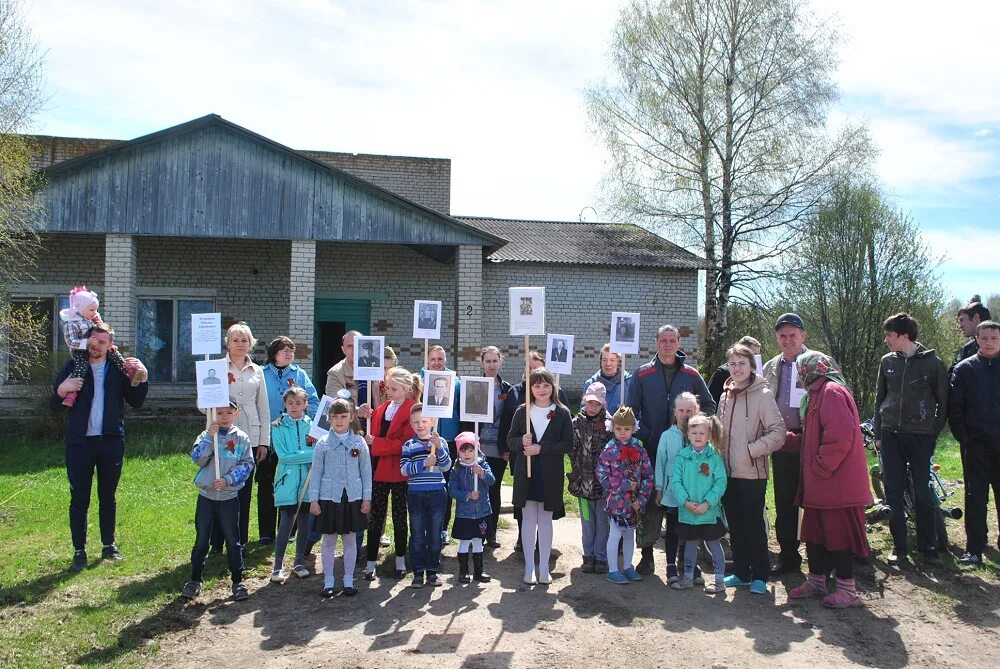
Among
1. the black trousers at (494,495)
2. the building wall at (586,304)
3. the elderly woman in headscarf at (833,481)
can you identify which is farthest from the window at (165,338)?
the elderly woman in headscarf at (833,481)

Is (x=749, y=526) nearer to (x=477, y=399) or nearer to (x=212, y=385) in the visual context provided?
(x=477, y=399)

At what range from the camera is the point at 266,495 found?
694cm

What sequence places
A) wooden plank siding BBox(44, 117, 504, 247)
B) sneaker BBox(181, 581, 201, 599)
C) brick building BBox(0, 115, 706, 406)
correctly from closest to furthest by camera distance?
sneaker BBox(181, 581, 201, 599)
wooden plank siding BBox(44, 117, 504, 247)
brick building BBox(0, 115, 706, 406)

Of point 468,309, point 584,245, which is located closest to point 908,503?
point 468,309

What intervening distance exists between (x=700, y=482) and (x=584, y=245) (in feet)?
47.5

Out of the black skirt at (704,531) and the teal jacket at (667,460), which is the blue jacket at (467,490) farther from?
the black skirt at (704,531)

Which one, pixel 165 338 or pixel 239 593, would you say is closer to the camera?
pixel 239 593

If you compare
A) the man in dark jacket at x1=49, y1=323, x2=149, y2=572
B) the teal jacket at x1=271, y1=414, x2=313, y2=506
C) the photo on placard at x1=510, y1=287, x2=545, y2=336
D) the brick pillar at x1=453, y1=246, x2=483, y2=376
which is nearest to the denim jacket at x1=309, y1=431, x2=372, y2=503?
the teal jacket at x1=271, y1=414, x2=313, y2=506

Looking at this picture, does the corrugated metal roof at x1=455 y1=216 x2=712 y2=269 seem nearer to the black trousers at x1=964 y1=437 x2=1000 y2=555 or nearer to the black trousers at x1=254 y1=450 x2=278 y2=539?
the black trousers at x1=254 y1=450 x2=278 y2=539

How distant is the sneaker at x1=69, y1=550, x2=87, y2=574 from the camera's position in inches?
237

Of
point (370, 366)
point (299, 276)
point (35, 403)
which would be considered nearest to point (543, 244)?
point (299, 276)

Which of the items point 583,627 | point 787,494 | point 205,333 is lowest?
point 583,627

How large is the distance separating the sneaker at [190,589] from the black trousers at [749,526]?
4.07 meters

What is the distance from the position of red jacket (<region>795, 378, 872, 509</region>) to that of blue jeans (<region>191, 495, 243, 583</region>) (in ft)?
14.0
